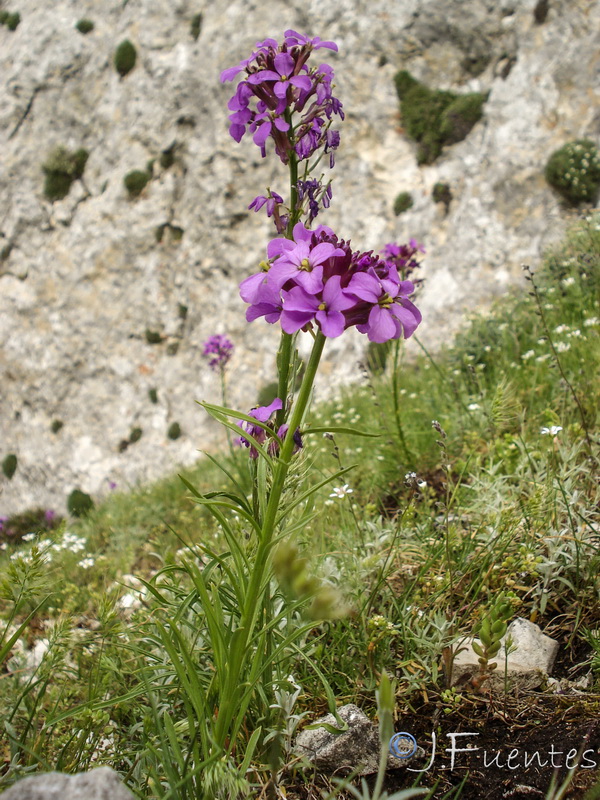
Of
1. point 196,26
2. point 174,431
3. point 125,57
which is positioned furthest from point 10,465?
point 196,26

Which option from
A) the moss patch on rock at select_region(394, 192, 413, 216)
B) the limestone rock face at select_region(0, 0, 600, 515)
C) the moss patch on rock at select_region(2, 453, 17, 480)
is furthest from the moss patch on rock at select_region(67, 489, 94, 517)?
the moss patch on rock at select_region(394, 192, 413, 216)

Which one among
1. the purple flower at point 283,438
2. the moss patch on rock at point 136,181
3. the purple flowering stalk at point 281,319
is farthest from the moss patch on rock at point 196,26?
the purple flower at point 283,438

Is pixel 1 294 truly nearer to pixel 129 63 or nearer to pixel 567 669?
pixel 129 63

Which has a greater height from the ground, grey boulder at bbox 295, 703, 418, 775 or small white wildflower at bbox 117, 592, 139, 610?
grey boulder at bbox 295, 703, 418, 775

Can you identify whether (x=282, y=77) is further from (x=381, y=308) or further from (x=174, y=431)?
(x=174, y=431)

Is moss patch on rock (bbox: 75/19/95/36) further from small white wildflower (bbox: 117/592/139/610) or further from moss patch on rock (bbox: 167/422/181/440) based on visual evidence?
small white wildflower (bbox: 117/592/139/610)

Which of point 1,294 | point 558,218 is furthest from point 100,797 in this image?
point 1,294
